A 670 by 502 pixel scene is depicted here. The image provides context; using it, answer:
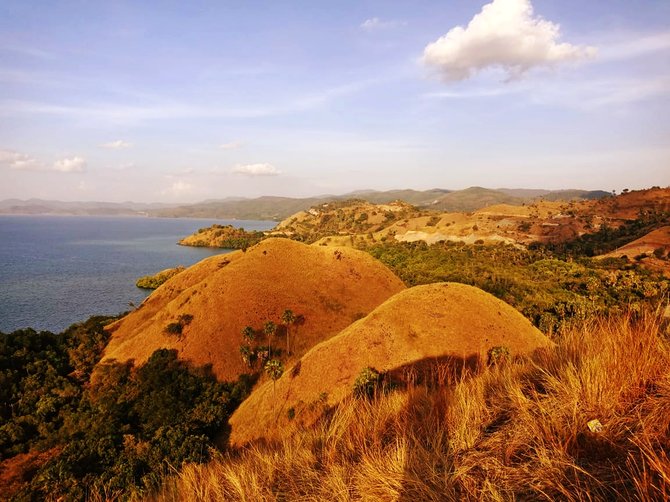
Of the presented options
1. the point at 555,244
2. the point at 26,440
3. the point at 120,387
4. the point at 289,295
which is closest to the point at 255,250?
the point at 289,295

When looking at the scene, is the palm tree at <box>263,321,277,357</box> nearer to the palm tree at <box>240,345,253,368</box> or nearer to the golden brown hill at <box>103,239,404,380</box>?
the golden brown hill at <box>103,239,404,380</box>

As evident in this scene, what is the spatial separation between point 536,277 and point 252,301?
66772 millimetres

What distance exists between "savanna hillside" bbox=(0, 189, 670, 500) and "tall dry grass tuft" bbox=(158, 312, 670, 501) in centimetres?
3

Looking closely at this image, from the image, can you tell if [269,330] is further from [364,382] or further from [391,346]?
[364,382]

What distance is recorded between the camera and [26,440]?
36719 mm

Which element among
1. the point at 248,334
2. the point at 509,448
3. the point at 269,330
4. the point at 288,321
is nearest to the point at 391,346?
the point at 269,330

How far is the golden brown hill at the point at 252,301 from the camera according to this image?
5106 cm

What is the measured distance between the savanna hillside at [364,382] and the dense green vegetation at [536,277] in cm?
68

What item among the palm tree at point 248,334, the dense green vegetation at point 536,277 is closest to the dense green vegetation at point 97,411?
the palm tree at point 248,334

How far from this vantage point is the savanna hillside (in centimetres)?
424

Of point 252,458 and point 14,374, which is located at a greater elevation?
point 252,458

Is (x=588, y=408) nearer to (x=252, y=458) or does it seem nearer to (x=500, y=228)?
(x=252, y=458)

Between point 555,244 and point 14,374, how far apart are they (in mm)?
139807

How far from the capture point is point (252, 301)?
57250 millimetres
